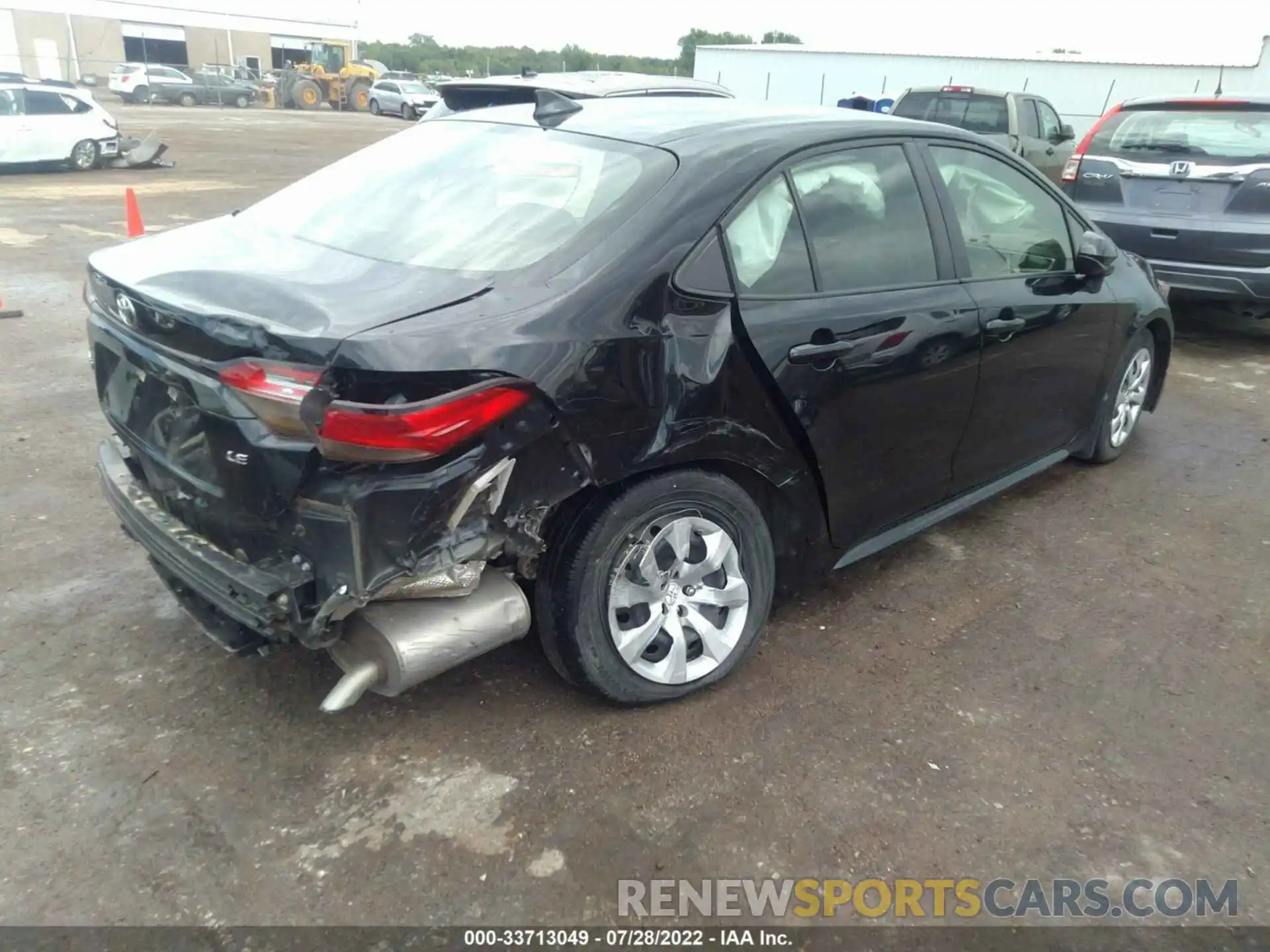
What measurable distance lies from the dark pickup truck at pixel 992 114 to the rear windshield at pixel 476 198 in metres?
10.8

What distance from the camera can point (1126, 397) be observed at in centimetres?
494

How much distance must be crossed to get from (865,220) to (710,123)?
607 millimetres

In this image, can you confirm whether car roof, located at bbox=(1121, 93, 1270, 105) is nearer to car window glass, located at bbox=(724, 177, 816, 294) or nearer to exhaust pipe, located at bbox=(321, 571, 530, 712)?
car window glass, located at bbox=(724, 177, 816, 294)

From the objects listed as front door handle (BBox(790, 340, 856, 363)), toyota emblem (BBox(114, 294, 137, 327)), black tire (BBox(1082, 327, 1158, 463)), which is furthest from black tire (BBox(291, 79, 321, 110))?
front door handle (BBox(790, 340, 856, 363))

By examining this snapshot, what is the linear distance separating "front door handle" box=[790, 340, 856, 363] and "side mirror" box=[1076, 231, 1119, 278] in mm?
1590

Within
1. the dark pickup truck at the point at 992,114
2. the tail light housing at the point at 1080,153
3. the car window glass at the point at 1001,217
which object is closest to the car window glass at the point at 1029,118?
the dark pickup truck at the point at 992,114

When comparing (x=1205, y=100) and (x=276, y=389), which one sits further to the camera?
(x=1205, y=100)

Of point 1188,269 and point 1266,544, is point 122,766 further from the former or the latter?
point 1188,269

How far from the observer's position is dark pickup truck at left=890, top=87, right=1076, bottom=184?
42.2 feet

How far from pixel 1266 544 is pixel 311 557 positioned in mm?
4005

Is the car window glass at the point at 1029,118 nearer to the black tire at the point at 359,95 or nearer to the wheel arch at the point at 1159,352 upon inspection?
the wheel arch at the point at 1159,352

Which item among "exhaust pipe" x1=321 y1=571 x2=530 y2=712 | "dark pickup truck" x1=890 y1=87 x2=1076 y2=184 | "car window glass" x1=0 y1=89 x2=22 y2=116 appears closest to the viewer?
"exhaust pipe" x1=321 y1=571 x2=530 y2=712

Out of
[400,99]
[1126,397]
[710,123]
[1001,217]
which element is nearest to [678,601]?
[710,123]

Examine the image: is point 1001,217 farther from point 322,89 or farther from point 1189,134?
point 322,89
